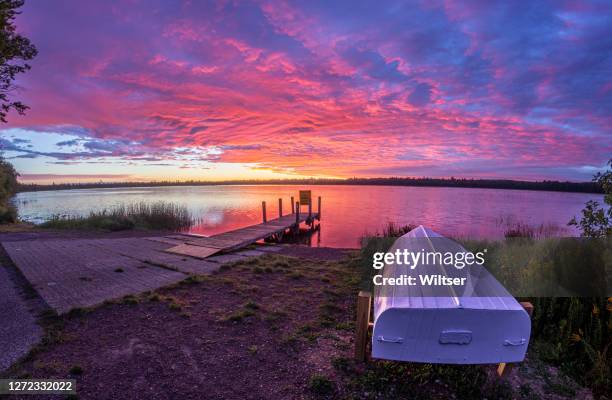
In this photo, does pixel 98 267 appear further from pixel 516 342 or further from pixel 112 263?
pixel 516 342

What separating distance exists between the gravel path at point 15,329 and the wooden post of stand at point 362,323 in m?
4.06

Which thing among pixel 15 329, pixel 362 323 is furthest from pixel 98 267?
pixel 362 323

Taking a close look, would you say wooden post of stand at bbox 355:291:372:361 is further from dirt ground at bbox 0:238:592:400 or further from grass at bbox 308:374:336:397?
grass at bbox 308:374:336:397

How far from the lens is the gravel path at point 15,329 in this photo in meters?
3.69

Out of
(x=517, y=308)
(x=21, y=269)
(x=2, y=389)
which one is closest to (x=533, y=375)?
(x=517, y=308)

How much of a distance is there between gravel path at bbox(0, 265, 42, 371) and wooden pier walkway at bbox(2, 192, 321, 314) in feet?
1.11

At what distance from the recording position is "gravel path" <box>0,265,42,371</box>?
3.69 meters

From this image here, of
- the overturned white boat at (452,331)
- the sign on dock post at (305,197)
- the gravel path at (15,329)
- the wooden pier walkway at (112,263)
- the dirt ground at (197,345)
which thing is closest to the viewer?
the overturned white boat at (452,331)

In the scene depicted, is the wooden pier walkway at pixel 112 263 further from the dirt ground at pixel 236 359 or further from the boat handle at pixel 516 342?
the boat handle at pixel 516 342

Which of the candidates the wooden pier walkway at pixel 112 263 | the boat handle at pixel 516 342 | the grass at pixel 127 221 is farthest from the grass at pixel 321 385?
the grass at pixel 127 221

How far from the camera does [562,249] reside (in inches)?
215

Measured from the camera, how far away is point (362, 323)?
131 inches

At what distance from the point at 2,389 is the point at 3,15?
566 cm

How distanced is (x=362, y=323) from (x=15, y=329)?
4979 mm
